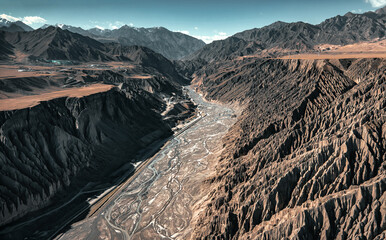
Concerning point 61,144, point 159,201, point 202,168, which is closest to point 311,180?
point 159,201

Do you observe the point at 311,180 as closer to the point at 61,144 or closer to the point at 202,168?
the point at 202,168

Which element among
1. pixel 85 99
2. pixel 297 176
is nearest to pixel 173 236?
pixel 297 176

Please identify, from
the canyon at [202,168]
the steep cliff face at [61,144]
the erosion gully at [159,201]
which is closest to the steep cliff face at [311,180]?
the canyon at [202,168]

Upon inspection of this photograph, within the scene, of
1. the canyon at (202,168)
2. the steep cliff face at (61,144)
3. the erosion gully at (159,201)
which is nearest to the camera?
the canyon at (202,168)

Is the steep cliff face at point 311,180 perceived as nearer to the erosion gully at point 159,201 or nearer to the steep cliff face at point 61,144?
the erosion gully at point 159,201

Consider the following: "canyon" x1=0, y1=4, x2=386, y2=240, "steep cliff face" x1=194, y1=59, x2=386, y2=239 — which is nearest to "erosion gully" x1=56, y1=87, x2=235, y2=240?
"canyon" x1=0, y1=4, x2=386, y2=240

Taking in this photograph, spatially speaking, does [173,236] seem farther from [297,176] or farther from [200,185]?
[297,176]

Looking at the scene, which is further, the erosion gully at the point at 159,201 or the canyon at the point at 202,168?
the erosion gully at the point at 159,201

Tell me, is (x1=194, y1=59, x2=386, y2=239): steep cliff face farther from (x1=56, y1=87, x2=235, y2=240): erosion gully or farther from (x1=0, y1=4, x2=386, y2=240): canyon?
(x1=56, y1=87, x2=235, y2=240): erosion gully

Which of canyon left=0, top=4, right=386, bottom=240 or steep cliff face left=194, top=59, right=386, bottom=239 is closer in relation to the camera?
steep cliff face left=194, top=59, right=386, bottom=239
